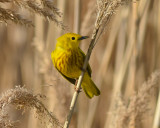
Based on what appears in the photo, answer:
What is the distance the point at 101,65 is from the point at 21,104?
82.5 inches

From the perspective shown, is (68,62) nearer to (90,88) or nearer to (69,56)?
(69,56)

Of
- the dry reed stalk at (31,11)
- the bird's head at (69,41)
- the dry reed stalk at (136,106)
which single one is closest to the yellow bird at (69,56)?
the bird's head at (69,41)

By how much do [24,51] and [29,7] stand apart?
2.48 metres

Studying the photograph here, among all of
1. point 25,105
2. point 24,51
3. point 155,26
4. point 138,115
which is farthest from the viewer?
point 24,51

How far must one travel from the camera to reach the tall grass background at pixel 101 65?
188 cm

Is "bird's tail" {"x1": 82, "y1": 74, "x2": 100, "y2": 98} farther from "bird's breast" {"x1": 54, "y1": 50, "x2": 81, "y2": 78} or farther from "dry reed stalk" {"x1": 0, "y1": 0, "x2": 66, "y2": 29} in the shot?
"dry reed stalk" {"x1": 0, "y1": 0, "x2": 66, "y2": 29}

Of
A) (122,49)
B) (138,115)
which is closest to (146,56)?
(122,49)

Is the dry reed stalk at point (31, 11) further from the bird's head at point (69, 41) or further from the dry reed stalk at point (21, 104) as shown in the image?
the bird's head at point (69, 41)

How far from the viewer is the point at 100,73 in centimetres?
297

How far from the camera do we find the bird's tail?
7.82 ft

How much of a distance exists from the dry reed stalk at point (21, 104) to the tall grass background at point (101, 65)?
0.53 metres

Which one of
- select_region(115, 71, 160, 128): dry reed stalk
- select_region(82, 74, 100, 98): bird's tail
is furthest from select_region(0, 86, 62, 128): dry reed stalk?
select_region(82, 74, 100, 98): bird's tail

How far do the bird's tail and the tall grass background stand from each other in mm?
80

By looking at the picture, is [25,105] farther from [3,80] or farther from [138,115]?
[3,80]
